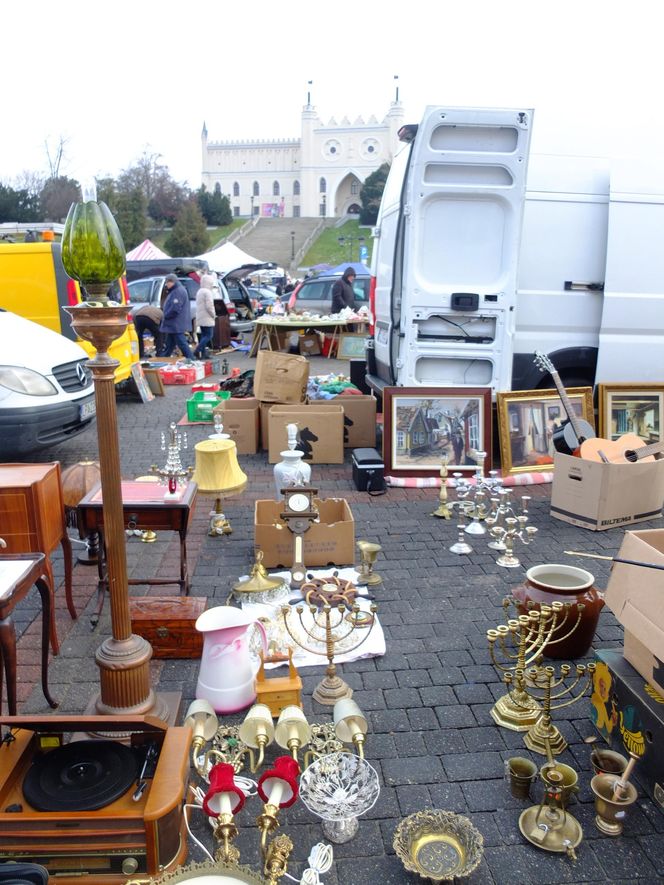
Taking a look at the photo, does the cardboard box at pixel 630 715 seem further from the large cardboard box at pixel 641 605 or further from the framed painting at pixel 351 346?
the framed painting at pixel 351 346

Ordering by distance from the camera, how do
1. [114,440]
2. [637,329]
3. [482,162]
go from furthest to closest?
[637,329] < [482,162] < [114,440]

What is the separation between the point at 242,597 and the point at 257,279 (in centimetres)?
2325

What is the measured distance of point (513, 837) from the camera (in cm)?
250

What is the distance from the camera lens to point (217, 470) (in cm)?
500

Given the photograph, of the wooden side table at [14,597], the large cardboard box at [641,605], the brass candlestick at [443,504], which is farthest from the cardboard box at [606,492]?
the wooden side table at [14,597]

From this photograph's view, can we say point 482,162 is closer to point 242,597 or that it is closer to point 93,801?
point 242,597

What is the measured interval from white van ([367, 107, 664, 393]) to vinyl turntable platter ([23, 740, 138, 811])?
4810 millimetres

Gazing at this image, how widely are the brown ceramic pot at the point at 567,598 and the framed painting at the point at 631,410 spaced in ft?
11.7

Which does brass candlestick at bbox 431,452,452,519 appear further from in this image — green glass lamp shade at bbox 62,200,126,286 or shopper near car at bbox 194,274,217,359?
shopper near car at bbox 194,274,217,359

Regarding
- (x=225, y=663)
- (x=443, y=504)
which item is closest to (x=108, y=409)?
(x=225, y=663)

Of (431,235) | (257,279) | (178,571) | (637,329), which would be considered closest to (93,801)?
(178,571)

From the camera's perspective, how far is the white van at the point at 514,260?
6152 mm

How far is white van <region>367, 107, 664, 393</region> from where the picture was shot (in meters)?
A: 6.15

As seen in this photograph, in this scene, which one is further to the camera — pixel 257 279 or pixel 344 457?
pixel 257 279
